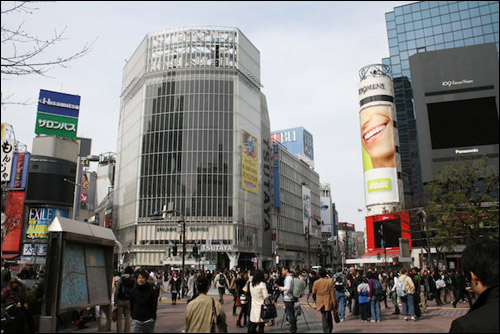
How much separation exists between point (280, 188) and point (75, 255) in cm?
7479

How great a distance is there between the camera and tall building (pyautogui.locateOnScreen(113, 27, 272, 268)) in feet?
210

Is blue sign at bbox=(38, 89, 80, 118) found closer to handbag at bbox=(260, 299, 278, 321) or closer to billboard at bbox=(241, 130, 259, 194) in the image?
billboard at bbox=(241, 130, 259, 194)

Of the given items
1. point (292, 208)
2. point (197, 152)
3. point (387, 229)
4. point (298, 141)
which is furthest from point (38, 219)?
point (298, 141)

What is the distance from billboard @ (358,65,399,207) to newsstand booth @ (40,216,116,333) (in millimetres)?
61444

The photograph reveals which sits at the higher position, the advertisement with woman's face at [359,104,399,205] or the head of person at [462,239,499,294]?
the advertisement with woman's face at [359,104,399,205]

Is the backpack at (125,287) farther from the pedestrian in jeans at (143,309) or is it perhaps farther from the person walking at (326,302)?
the person walking at (326,302)

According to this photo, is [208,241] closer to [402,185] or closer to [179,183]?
[179,183]

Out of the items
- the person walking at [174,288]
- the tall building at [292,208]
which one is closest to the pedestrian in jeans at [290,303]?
the person walking at [174,288]

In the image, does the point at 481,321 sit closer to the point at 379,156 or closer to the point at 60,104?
the point at 379,156

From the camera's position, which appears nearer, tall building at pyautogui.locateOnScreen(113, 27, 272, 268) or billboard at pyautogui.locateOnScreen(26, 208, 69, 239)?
tall building at pyautogui.locateOnScreen(113, 27, 272, 268)

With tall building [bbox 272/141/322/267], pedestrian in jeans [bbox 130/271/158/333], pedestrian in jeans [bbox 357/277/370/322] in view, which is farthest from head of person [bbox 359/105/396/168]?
pedestrian in jeans [bbox 130/271/158/333]

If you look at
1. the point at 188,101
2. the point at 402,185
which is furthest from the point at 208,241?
the point at 402,185

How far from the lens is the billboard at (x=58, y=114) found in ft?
246

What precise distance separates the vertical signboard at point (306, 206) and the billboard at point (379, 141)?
26.1 metres
